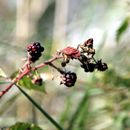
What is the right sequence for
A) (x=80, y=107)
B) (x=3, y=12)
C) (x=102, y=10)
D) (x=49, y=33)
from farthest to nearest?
(x=3, y=12)
(x=49, y=33)
(x=102, y=10)
(x=80, y=107)

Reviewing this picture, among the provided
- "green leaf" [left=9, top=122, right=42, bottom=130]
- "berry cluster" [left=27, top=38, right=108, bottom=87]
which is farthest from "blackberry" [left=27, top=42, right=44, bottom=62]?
"green leaf" [left=9, top=122, right=42, bottom=130]

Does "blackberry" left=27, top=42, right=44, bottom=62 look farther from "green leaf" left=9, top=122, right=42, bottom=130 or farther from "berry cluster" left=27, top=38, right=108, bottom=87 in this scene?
"green leaf" left=9, top=122, right=42, bottom=130

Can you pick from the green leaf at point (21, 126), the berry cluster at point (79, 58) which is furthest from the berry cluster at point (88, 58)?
the green leaf at point (21, 126)

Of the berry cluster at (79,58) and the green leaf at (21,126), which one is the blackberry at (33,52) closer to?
the berry cluster at (79,58)

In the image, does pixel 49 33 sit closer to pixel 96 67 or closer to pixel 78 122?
pixel 78 122

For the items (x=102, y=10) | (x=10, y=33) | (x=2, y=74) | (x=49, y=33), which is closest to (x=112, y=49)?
(x=102, y=10)

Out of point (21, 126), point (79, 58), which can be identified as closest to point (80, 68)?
point (21, 126)

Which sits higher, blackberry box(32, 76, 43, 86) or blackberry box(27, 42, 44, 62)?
blackberry box(27, 42, 44, 62)

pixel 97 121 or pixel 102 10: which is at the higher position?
pixel 102 10
